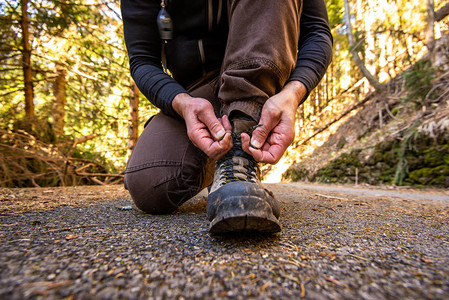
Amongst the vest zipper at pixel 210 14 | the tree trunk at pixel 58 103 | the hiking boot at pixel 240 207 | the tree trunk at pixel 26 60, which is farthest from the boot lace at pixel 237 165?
the tree trunk at pixel 58 103

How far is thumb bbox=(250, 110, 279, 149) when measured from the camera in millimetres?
902

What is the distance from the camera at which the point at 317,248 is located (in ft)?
2.10

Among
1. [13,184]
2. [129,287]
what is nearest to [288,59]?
[129,287]

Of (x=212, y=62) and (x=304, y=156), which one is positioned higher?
(x=212, y=62)

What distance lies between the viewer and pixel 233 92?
1001mm

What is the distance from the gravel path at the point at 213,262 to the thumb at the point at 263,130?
1.12ft

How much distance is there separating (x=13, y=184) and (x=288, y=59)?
3219 mm

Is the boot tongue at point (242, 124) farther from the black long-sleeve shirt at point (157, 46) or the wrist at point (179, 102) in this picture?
the black long-sleeve shirt at point (157, 46)

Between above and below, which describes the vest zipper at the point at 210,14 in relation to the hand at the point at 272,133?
above

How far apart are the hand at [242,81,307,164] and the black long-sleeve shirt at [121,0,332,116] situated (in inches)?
12.0

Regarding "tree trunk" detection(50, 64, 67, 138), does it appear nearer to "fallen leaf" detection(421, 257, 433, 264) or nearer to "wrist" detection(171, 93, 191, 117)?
"wrist" detection(171, 93, 191, 117)

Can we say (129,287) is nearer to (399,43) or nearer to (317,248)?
(317,248)

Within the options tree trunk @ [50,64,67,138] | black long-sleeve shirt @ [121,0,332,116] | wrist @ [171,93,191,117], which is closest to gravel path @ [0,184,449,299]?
wrist @ [171,93,191,117]

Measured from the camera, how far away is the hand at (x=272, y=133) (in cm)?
90
